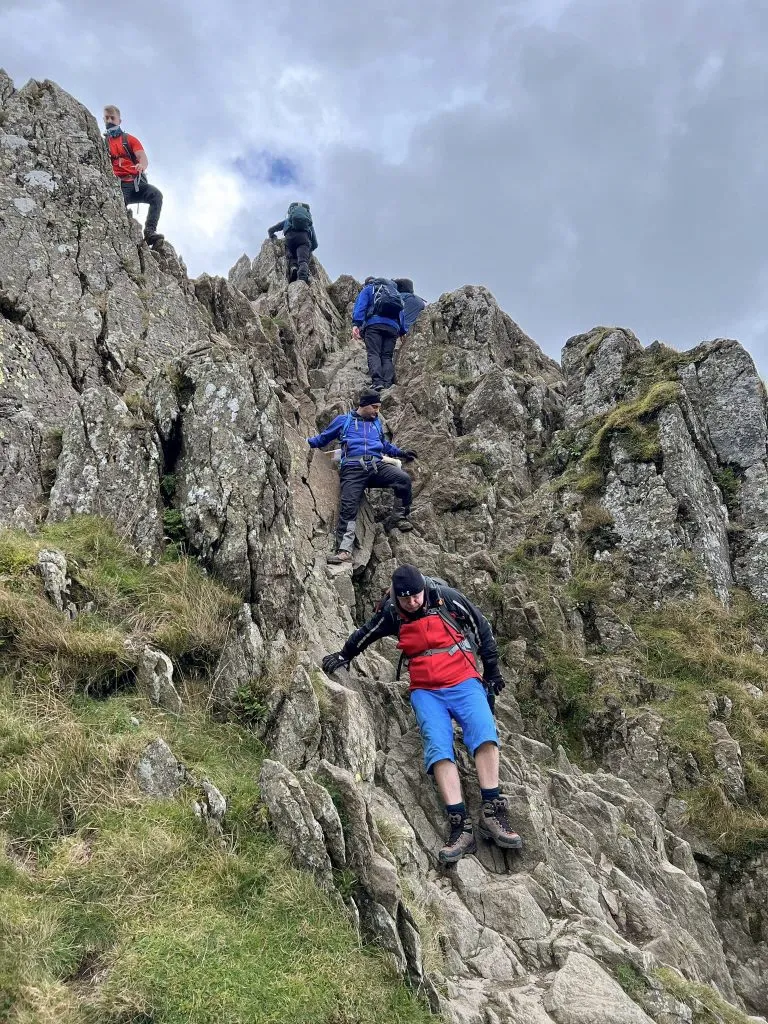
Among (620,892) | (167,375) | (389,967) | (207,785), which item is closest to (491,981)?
(389,967)

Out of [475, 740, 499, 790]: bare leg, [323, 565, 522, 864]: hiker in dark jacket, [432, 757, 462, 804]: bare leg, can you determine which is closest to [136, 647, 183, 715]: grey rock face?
[323, 565, 522, 864]: hiker in dark jacket

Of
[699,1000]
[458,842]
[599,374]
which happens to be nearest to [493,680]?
[458,842]

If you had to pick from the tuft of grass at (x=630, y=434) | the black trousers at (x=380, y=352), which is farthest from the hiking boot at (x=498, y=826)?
the black trousers at (x=380, y=352)

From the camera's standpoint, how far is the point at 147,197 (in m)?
19.8

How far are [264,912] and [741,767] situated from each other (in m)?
8.33

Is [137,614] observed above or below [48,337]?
below

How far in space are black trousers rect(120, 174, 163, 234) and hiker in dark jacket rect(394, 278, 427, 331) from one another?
8922mm

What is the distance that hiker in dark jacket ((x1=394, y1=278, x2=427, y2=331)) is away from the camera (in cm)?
2415

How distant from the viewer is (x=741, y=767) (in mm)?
10008

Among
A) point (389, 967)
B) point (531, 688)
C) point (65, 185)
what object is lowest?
point (389, 967)

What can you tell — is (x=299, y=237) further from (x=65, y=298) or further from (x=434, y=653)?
(x=434, y=653)

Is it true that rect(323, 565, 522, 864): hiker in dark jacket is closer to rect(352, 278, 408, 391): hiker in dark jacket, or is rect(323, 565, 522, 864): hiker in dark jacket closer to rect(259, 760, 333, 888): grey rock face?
rect(259, 760, 333, 888): grey rock face

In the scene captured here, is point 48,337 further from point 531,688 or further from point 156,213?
point 531,688

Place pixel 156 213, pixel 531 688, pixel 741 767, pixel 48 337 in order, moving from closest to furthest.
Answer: pixel 741 767
pixel 531 688
pixel 48 337
pixel 156 213
